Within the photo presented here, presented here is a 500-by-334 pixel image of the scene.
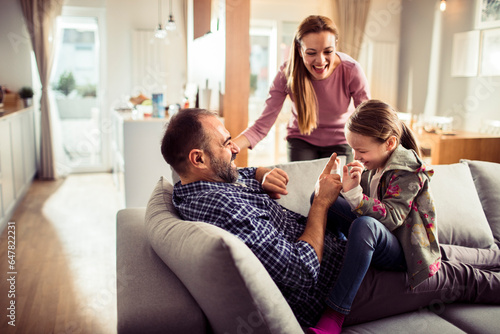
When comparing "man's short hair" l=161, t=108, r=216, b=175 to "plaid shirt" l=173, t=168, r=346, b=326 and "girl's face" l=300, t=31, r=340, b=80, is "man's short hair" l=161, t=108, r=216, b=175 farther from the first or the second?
"girl's face" l=300, t=31, r=340, b=80

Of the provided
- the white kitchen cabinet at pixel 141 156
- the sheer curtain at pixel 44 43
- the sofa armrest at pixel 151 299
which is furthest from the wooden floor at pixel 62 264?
the sofa armrest at pixel 151 299

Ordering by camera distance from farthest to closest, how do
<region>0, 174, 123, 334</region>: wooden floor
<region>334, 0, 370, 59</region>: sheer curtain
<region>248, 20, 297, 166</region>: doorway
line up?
1. <region>248, 20, 297, 166</region>: doorway
2. <region>334, 0, 370, 59</region>: sheer curtain
3. <region>0, 174, 123, 334</region>: wooden floor

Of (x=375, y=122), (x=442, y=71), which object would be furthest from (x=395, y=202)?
(x=442, y=71)

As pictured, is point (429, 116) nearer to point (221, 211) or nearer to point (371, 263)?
point (371, 263)

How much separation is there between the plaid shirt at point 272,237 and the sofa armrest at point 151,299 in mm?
193

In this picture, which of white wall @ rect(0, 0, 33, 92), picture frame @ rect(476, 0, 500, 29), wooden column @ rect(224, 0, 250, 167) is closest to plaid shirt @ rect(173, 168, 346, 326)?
wooden column @ rect(224, 0, 250, 167)

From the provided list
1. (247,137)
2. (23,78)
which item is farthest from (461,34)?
(23,78)

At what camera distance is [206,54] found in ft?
14.1

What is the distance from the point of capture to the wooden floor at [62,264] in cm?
224

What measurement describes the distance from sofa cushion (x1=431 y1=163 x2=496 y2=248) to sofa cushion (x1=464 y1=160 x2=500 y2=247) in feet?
0.18

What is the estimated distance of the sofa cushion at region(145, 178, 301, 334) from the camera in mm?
1014

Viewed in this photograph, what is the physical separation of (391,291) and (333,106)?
114 cm

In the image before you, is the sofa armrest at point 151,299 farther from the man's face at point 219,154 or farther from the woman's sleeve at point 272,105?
the woman's sleeve at point 272,105

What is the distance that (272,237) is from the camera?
4.18ft
